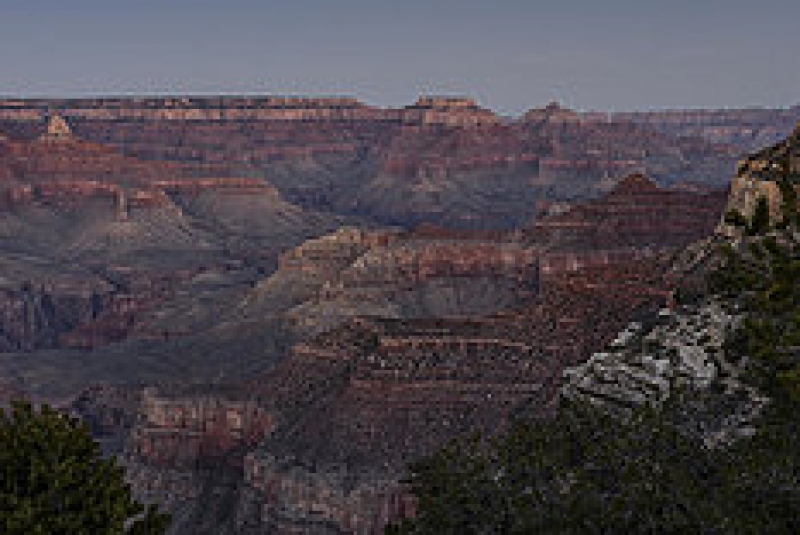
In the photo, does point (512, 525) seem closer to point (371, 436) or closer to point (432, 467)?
point (432, 467)

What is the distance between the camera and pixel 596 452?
22.1 m

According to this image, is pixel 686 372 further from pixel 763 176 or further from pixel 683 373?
pixel 763 176

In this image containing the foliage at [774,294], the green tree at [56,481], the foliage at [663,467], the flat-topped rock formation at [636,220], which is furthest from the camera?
the flat-topped rock formation at [636,220]

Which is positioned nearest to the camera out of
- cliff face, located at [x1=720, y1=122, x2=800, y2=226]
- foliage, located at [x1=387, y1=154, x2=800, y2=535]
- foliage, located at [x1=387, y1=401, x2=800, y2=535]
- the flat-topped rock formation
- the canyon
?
foliage, located at [x1=387, y1=154, x2=800, y2=535]

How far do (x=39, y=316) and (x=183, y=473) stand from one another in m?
102

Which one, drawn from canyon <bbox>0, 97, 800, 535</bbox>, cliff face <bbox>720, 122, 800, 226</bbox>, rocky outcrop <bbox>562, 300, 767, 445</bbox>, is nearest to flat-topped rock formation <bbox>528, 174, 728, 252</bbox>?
canyon <bbox>0, 97, 800, 535</bbox>

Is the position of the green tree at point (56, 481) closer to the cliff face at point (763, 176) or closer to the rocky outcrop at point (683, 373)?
the rocky outcrop at point (683, 373)

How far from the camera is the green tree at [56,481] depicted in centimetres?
1956

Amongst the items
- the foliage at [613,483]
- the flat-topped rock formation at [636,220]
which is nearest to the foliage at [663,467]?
the foliage at [613,483]

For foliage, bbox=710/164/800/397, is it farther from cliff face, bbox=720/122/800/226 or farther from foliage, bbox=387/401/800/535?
cliff face, bbox=720/122/800/226

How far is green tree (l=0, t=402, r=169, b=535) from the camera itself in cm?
1956

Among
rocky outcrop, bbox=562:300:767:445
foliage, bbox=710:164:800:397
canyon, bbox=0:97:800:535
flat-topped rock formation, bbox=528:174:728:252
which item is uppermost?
foliage, bbox=710:164:800:397

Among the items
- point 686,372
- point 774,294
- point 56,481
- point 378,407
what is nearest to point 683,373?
point 686,372

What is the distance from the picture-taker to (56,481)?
19812mm
